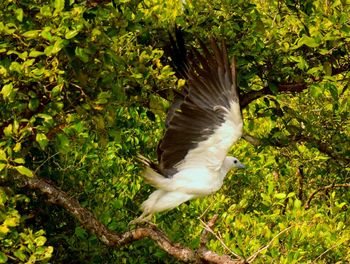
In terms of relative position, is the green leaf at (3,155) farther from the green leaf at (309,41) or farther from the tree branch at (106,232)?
the green leaf at (309,41)

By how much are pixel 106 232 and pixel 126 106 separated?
2.65 feet

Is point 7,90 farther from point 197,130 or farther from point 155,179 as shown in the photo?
point 155,179

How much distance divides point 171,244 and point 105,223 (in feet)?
2.62

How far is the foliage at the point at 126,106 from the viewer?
416 centimetres

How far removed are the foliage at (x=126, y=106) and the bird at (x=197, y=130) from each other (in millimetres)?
167

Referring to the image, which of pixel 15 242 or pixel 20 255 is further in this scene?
pixel 15 242

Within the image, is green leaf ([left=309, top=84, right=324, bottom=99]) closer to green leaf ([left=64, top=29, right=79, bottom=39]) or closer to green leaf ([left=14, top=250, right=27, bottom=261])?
green leaf ([left=64, top=29, right=79, bottom=39])

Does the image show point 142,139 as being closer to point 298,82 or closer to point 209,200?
point 209,200

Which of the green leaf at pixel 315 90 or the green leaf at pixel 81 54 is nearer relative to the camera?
the green leaf at pixel 81 54

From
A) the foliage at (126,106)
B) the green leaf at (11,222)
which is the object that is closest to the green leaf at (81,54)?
the foliage at (126,106)

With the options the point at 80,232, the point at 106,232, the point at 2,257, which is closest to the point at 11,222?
the point at 2,257

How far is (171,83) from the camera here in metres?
5.37

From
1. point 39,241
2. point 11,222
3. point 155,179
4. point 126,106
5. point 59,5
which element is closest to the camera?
point 59,5

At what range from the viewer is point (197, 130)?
523 centimetres
